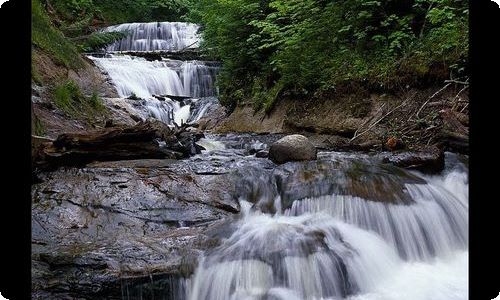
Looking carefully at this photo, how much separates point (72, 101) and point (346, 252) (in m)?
6.70

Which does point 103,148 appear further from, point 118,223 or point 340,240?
point 340,240

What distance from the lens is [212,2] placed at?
14594 millimetres

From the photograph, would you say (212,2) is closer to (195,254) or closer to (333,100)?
(333,100)

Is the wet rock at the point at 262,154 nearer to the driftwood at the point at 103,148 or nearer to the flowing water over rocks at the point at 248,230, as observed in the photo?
the flowing water over rocks at the point at 248,230

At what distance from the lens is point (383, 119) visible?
7.88 m

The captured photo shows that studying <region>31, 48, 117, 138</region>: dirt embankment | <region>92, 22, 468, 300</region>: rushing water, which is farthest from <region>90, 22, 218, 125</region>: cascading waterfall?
<region>92, 22, 468, 300</region>: rushing water

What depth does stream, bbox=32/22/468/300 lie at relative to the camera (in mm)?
3988

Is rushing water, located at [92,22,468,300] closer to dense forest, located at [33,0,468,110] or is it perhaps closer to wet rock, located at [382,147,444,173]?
wet rock, located at [382,147,444,173]

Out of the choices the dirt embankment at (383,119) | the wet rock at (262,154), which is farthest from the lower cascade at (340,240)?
the wet rock at (262,154)

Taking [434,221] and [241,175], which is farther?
[241,175]

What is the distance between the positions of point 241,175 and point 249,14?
7.39m

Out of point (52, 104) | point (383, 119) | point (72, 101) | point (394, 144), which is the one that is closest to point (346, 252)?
point (394, 144)

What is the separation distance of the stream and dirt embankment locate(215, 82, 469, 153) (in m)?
0.63
